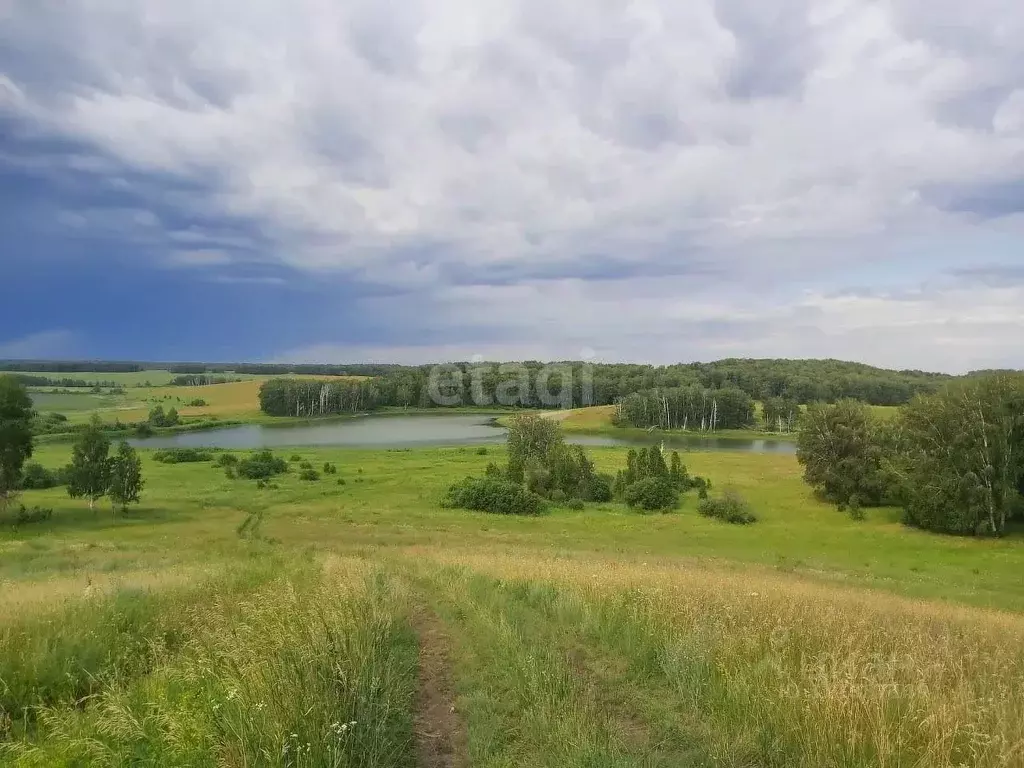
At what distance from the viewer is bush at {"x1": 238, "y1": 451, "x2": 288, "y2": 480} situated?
6294 cm

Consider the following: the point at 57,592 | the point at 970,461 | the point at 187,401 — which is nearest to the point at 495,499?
the point at 970,461

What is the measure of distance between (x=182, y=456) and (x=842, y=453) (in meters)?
75.4

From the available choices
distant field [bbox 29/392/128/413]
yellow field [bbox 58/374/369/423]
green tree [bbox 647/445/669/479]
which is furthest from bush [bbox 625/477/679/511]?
distant field [bbox 29/392/128/413]

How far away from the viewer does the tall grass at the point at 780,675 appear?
459 cm

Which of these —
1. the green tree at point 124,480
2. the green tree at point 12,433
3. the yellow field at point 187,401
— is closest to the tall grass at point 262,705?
the green tree at point 124,480

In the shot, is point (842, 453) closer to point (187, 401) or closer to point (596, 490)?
point (596, 490)

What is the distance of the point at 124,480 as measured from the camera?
143 ft

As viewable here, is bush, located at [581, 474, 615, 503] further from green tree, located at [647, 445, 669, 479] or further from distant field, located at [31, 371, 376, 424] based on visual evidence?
distant field, located at [31, 371, 376, 424]

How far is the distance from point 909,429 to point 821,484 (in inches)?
418

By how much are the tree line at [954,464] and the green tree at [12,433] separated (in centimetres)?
6147

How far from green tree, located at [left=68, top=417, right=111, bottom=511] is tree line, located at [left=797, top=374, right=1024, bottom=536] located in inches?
2259

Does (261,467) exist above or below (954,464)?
below

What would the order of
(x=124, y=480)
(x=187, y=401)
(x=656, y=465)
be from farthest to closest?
(x=187, y=401), (x=656, y=465), (x=124, y=480)

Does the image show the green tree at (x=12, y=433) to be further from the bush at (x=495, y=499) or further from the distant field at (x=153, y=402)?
the distant field at (x=153, y=402)
